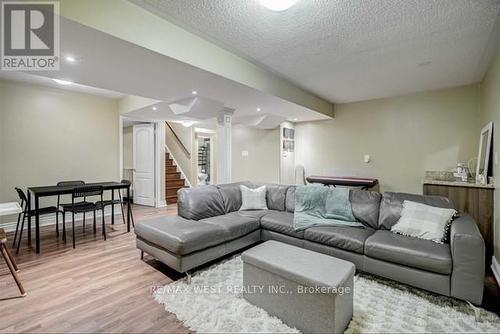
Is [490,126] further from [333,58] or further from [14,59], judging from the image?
[14,59]

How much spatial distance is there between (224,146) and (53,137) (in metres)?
3.21

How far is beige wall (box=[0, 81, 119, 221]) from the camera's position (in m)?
3.98

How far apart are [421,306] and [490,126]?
99.2 inches

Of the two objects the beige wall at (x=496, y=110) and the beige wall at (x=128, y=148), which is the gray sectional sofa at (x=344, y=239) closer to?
the beige wall at (x=496, y=110)

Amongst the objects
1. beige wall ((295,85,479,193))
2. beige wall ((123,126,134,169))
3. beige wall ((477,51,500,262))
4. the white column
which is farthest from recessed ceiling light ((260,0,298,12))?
beige wall ((123,126,134,169))

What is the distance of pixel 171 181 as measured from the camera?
7105 mm

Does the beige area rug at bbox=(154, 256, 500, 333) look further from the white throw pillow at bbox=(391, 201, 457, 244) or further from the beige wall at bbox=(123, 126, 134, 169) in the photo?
the beige wall at bbox=(123, 126, 134, 169)

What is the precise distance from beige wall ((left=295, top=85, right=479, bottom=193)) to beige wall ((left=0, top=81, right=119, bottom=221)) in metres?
4.81

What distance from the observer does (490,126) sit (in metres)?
2.96

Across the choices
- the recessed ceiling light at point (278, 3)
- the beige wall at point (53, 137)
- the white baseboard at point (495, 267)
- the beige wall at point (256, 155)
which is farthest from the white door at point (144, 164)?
the white baseboard at point (495, 267)

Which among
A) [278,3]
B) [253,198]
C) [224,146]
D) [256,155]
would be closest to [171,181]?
[256,155]

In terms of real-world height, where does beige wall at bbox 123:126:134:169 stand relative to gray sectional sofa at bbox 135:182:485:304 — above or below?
above

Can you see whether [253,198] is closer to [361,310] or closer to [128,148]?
[361,310]

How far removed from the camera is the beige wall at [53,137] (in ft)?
13.1
